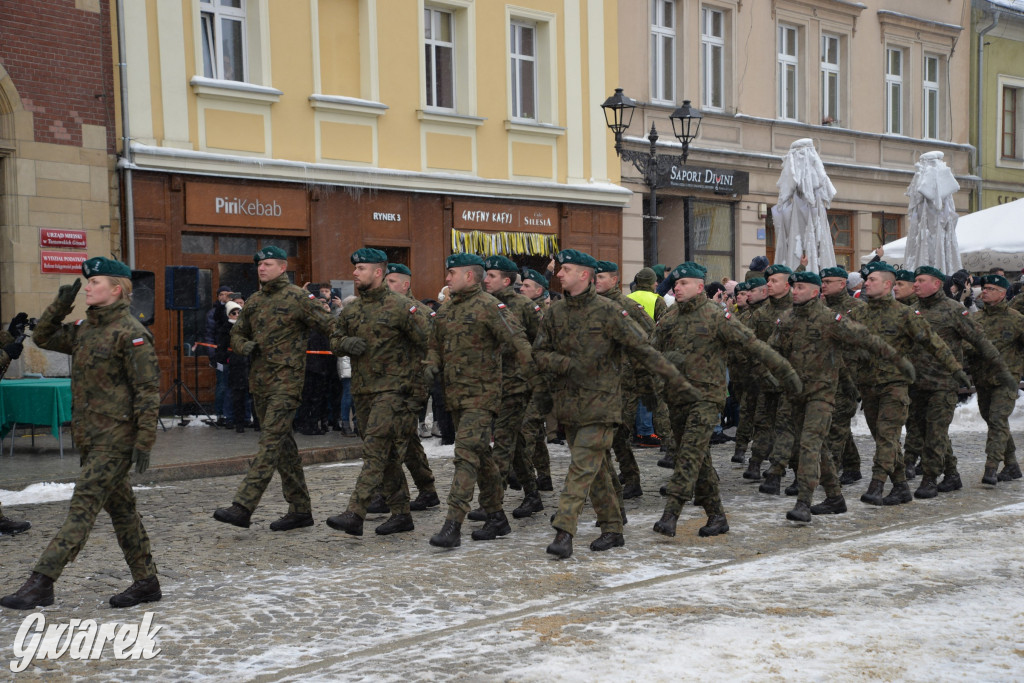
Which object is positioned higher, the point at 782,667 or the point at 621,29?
the point at 621,29

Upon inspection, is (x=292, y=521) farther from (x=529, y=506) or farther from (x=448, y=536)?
(x=529, y=506)

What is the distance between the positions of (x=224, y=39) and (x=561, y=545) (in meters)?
12.1

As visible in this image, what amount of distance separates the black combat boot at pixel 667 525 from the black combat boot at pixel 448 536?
1371 mm

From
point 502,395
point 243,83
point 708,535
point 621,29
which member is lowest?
point 708,535

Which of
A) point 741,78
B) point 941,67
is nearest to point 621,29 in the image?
point 741,78

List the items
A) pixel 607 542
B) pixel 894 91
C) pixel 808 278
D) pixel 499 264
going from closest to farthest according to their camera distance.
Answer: pixel 607 542, pixel 808 278, pixel 499 264, pixel 894 91

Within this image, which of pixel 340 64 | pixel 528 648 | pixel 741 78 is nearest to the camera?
pixel 528 648

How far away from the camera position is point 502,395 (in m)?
9.00

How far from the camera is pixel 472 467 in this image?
801cm

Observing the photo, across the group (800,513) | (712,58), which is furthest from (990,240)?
(800,513)

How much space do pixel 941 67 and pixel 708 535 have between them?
79.5 feet

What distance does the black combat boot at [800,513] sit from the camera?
868cm

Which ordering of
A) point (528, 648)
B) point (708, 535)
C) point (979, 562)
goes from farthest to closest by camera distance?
point (708, 535) < point (979, 562) < point (528, 648)

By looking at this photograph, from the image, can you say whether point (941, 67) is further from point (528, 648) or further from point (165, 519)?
point (528, 648)
